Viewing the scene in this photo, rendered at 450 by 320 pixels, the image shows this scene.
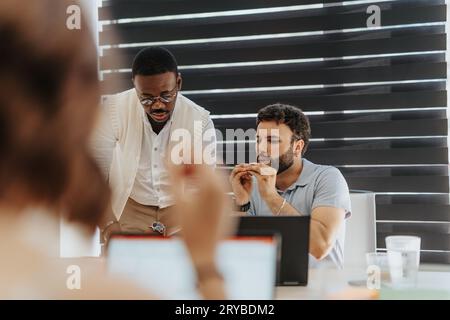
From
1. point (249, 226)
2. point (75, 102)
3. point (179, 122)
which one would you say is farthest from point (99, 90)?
point (179, 122)

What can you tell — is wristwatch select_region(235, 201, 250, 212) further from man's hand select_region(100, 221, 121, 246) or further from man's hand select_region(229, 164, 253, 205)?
man's hand select_region(100, 221, 121, 246)

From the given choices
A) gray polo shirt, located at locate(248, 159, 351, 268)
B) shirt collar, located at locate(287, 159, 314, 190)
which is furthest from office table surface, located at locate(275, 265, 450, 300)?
shirt collar, located at locate(287, 159, 314, 190)

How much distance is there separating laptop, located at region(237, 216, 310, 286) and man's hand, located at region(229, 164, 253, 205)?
0.56 metres

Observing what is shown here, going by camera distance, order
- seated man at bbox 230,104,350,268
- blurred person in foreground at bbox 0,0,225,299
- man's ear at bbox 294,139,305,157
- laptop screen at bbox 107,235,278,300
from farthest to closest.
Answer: man's ear at bbox 294,139,305,157, seated man at bbox 230,104,350,268, laptop screen at bbox 107,235,278,300, blurred person in foreground at bbox 0,0,225,299

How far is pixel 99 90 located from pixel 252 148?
6.08ft

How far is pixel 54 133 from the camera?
28 cm

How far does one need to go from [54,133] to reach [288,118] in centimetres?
138

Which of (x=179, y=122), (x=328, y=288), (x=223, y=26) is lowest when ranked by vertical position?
(x=328, y=288)

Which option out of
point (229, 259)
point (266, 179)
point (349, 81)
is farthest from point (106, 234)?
point (349, 81)

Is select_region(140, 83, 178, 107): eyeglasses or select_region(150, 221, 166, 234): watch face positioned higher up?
select_region(140, 83, 178, 107): eyeglasses

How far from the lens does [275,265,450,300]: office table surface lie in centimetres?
89

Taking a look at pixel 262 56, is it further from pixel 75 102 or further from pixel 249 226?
pixel 75 102

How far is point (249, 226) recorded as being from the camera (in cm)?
93

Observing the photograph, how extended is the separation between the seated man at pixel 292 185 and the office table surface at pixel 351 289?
0.60ft
